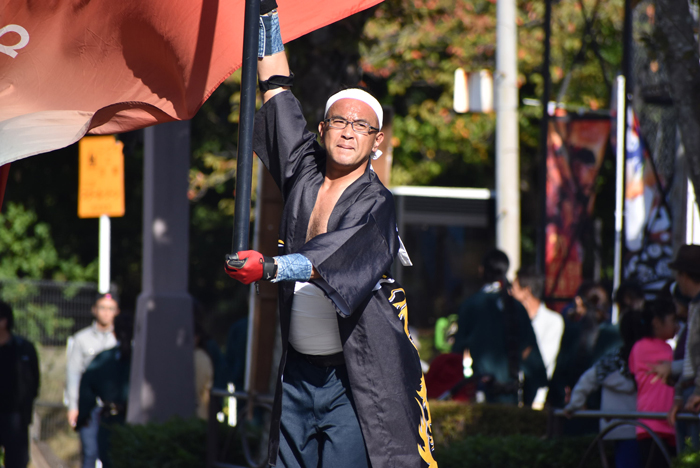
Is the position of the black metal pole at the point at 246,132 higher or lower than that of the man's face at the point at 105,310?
higher

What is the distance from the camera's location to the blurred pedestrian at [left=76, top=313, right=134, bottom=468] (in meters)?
7.18

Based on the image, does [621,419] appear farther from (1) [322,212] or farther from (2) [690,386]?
(1) [322,212]

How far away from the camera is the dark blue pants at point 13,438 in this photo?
22.8 feet

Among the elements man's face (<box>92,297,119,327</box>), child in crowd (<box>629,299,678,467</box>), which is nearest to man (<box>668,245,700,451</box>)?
child in crowd (<box>629,299,678,467</box>)

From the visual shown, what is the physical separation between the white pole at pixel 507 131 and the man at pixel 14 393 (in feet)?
17.7

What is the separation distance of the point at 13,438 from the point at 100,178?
287 cm

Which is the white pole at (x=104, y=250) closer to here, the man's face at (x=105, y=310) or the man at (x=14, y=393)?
the man's face at (x=105, y=310)

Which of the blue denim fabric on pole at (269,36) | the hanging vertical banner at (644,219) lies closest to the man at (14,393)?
the blue denim fabric on pole at (269,36)

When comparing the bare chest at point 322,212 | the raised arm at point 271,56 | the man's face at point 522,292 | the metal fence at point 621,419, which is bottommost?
Result: the metal fence at point 621,419

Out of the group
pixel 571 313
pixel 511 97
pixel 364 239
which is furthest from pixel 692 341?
pixel 511 97

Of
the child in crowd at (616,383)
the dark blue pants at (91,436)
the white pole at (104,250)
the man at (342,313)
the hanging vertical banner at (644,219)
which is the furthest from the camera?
the white pole at (104,250)

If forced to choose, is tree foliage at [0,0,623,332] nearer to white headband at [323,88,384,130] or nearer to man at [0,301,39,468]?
man at [0,301,39,468]

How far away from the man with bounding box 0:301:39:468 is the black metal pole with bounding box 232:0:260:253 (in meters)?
5.07

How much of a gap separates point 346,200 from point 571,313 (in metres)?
4.60
